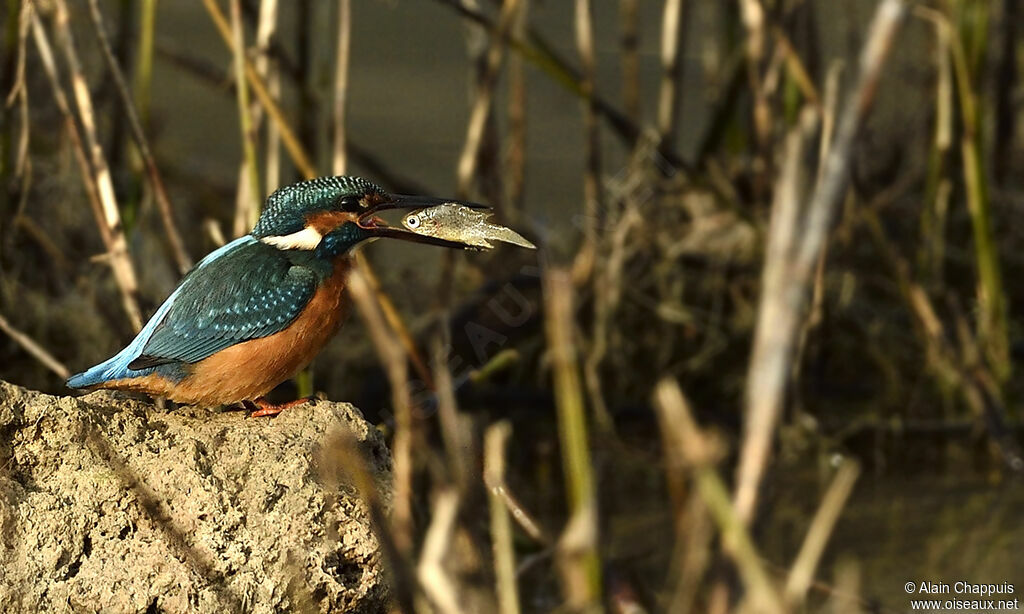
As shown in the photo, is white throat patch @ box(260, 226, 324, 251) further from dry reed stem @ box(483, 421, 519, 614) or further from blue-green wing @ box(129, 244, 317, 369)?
dry reed stem @ box(483, 421, 519, 614)

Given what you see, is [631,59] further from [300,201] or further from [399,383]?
[399,383]

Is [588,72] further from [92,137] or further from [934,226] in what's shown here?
[92,137]

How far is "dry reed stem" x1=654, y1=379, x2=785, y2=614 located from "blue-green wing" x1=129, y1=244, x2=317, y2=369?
1655 mm

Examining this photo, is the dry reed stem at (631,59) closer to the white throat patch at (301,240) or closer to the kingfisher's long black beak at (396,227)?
the kingfisher's long black beak at (396,227)

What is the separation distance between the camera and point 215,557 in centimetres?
254

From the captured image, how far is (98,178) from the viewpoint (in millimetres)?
3740

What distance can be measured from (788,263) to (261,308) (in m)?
1.72

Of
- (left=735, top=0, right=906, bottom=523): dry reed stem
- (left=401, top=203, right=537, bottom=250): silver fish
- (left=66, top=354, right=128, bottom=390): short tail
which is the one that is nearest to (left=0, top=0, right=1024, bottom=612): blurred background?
(left=401, top=203, right=537, bottom=250): silver fish

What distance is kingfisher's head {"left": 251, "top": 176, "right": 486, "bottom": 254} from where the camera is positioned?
123 inches

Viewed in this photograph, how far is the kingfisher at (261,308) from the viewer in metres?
2.98

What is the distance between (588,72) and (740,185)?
1177mm

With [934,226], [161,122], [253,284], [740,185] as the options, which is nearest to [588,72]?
[740,185]

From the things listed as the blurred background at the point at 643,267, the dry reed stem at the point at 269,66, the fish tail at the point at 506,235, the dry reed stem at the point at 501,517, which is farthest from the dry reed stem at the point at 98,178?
the dry reed stem at the point at 501,517

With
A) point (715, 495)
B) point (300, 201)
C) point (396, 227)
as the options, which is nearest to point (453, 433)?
point (715, 495)
